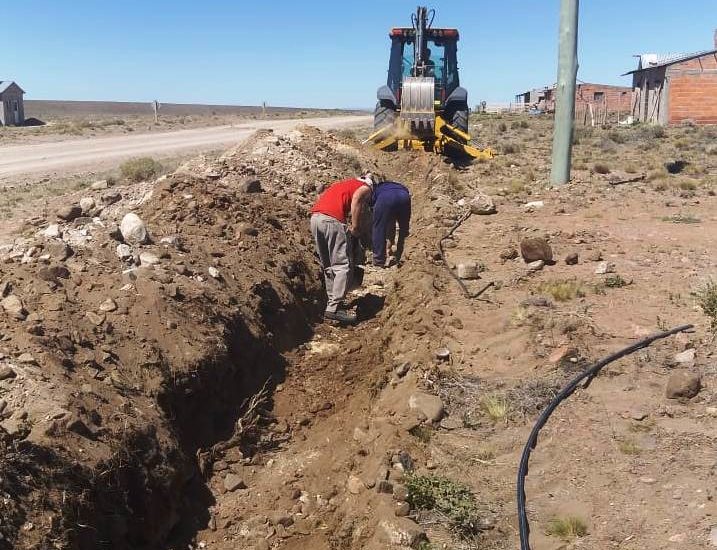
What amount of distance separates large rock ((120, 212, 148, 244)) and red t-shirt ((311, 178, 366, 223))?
1783mm

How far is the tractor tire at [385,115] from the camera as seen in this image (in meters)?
17.1

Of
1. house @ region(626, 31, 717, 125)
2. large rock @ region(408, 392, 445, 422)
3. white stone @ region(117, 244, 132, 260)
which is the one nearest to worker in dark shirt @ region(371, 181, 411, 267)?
white stone @ region(117, 244, 132, 260)

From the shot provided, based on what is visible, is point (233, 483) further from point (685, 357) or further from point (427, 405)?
point (685, 357)

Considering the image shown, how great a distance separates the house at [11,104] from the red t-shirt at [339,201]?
42.5m

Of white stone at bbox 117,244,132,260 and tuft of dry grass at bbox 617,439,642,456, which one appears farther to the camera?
white stone at bbox 117,244,132,260

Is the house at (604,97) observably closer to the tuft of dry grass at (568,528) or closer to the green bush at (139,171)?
the green bush at (139,171)

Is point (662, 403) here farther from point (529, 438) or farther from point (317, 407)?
point (317, 407)

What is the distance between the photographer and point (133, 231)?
271 inches

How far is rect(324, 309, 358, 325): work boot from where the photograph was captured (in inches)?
307

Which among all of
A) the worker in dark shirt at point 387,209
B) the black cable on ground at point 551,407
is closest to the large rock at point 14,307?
the black cable on ground at point 551,407

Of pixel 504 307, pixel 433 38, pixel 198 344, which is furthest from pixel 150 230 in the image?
pixel 433 38

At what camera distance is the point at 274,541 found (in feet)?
14.7

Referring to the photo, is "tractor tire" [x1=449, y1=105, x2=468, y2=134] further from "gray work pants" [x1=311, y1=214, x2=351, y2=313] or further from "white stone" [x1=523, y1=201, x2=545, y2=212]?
"gray work pants" [x1=311, y1=214, x2=351, y2=313]

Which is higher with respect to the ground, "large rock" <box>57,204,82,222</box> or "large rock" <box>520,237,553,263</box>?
"large rock" <box>57,204,82,222</box>
